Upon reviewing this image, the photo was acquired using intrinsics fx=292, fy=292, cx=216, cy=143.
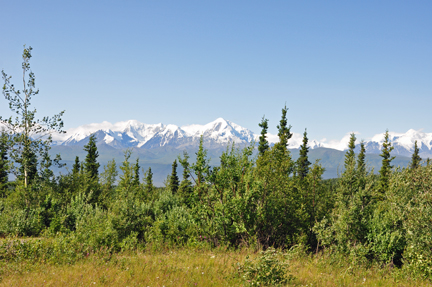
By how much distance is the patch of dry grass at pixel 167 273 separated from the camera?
805cm

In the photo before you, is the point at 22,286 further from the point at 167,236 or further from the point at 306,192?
the point at 306,192

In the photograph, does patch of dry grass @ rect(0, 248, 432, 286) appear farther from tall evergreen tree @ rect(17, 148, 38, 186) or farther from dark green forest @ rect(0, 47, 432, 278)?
tall evergreen tree @ rect(17, 148, 38, 186)

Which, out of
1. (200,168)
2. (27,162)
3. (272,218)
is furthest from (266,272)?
(27,162)

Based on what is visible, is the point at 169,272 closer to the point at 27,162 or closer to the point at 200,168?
the point at 200,168

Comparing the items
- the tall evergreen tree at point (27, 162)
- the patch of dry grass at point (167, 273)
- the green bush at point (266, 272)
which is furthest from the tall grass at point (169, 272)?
the tall evergreen tree at point (27, 162)

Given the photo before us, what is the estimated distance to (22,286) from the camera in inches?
299

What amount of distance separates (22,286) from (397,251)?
13257 millimetres

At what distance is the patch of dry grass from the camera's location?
8055 millimetres

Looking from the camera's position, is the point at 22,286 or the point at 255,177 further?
the point at 255,177

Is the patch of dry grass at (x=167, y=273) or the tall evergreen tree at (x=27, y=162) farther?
the tall evergreen tree at (x=27, y=162)

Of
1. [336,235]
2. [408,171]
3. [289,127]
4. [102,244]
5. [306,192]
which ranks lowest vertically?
[102,244]

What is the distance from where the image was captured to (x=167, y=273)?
28.7ft

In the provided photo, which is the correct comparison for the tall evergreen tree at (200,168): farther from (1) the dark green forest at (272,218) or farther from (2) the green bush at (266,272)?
(2) the green bush at (266,272)

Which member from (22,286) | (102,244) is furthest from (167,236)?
(22,286)
